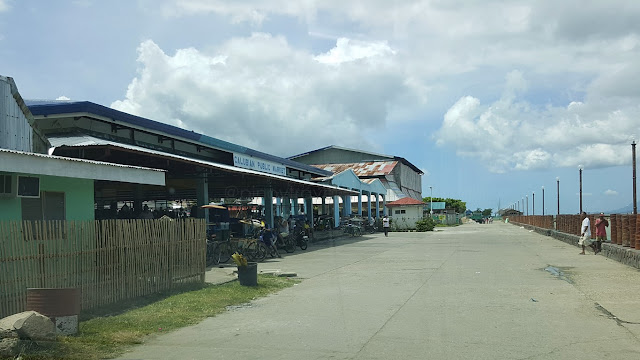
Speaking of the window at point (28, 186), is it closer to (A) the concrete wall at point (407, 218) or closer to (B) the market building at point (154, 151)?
(B) the market building at point (154, 151)

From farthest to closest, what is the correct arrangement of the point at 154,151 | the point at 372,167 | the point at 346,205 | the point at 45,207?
the point at 372,167
the point at 346,205
the point at 154,151
the point at 45,207

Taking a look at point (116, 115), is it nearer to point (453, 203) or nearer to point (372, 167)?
point (372, 167)

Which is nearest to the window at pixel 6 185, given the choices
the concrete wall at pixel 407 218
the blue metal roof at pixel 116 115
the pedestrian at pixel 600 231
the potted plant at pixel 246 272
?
the potted plant at pixel 246 272

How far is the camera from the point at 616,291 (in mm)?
13883

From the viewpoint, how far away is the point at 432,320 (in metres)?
10.3

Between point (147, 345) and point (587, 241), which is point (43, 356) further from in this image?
point (587, 241)

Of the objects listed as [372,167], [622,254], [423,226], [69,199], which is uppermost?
[372,167]

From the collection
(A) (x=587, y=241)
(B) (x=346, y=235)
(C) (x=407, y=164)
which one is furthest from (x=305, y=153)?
(A) (x=587, y=241)

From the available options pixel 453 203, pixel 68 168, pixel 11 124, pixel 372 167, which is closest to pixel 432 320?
pixel 68 168

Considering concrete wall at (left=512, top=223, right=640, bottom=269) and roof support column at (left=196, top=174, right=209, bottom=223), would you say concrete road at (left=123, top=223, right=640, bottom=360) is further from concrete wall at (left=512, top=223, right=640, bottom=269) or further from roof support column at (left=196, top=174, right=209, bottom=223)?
roof support column at (left=196, top=174, right=209, bottom=223)

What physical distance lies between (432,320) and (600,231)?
17.9 metres

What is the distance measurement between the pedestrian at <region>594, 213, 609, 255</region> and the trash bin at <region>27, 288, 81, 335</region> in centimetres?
2212

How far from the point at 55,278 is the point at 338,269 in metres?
11.0

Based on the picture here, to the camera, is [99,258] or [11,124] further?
[11,124]
